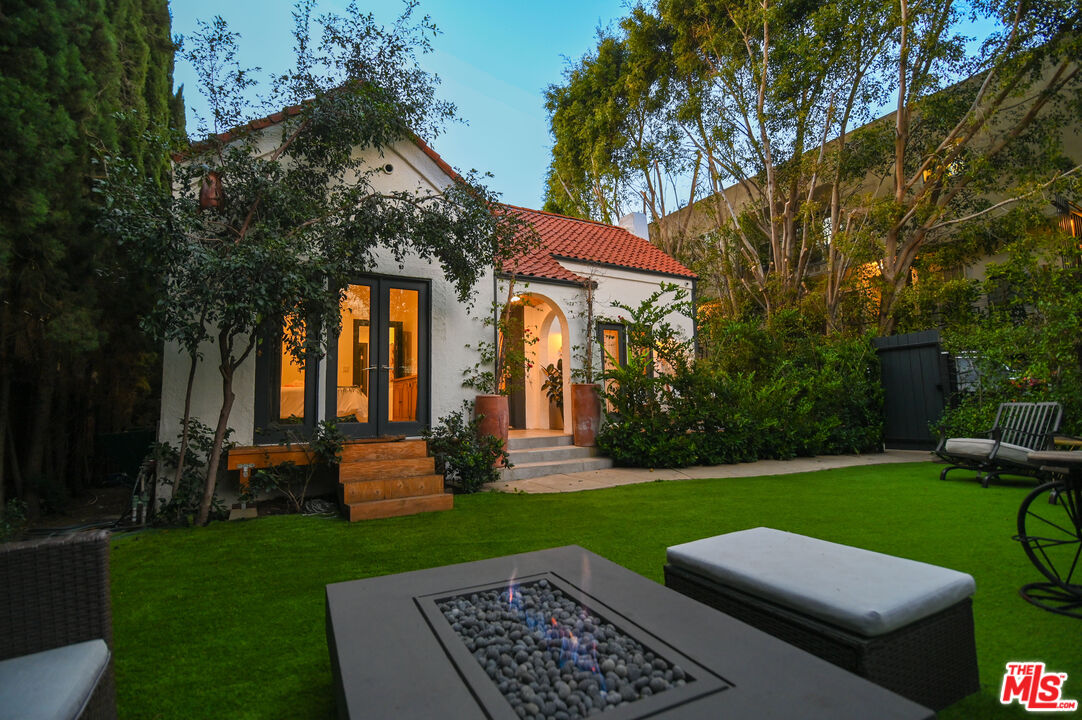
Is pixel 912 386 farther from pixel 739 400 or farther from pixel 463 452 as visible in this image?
pixel 463 452

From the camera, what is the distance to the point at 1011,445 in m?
5.57

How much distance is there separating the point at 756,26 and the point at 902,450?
9.99 meters

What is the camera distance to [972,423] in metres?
6.95

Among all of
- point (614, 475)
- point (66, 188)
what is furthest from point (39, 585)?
point (614, 475)

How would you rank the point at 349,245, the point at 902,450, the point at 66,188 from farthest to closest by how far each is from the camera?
the point at 902,450
the point at 349,245
the point at 66,188

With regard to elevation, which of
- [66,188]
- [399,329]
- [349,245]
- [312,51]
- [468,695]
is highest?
[312,51]

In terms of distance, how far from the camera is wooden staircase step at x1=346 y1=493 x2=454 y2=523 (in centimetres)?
479

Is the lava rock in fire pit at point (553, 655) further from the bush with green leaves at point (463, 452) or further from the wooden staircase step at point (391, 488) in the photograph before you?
the bush with green leaves at point (463, 452)

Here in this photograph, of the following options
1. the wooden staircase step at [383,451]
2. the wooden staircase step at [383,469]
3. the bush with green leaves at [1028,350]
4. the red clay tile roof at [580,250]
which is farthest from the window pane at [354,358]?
the bush with green leaves at [1028,350]

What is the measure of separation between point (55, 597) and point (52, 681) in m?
0.33

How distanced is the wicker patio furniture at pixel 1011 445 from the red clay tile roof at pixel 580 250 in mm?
5993

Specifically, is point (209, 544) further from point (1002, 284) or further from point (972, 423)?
point (1002, 284)

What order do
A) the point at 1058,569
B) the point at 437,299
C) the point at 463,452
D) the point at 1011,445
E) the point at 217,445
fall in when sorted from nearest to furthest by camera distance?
the point at 1058,569
the point at 217,445
the point at 1011,445
the point at 463,452
the point at 437,299

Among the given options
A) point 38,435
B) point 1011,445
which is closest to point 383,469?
point 38,435
